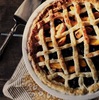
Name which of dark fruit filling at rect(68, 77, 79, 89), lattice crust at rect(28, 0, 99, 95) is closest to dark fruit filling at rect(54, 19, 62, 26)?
lattice crust at rect(28, 0, 99, 95)

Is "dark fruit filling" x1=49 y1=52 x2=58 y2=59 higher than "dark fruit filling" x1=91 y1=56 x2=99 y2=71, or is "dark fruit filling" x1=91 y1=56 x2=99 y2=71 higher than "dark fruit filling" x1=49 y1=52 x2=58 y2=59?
"dark fruit filling" x1=49 y1=52 x2=58 y2=59

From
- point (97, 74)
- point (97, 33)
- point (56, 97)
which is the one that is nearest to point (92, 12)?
point (97, 33)

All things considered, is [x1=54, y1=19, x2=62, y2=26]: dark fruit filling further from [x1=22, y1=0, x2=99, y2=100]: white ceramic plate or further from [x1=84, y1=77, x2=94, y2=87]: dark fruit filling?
[x1=84, y1=77, x2=94, y2=87]: dark fruit filling

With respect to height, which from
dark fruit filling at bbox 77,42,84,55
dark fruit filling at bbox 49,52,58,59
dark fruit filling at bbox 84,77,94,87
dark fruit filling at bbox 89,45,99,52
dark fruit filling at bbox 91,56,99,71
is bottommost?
dark fruit filling at bbox 84,77,94,87

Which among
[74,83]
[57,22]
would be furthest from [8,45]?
[74,83]

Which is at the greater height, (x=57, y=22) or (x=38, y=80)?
(x=57, y=22)

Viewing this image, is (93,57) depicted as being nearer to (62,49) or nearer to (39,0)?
(62,49)

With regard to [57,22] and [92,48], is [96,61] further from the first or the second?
[57,22]
